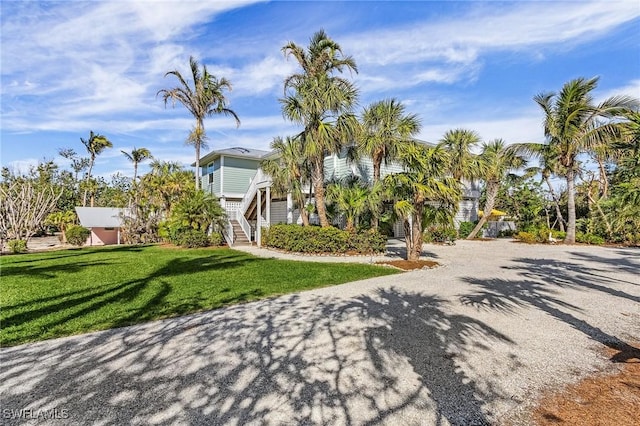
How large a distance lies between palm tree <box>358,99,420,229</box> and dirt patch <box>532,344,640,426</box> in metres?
11.5

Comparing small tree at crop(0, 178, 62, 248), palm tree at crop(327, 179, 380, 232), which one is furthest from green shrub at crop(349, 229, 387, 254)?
small tree at crop(0, 178, 62, 248)

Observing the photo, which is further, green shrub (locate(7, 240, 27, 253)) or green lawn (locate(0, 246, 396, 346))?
green shrub (locate(7, 240, 27, 253))

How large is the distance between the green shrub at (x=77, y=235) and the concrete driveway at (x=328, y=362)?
910 inches

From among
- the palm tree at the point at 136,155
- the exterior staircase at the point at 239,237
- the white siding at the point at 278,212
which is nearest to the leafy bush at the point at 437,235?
the white siding at the point at 278,212

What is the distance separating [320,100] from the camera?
13.3 metres

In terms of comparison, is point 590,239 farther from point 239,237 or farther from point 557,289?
point 239,237

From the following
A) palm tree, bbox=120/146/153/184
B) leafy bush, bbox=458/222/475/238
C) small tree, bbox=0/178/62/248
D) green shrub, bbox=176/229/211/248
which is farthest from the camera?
palm tree, bbox=120/146/153/184

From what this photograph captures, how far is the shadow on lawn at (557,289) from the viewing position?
4.62 m

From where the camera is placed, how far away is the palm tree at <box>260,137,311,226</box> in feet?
49.4

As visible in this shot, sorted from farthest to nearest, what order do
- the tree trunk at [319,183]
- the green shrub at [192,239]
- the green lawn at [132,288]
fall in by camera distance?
the green shrub at [192,239]
the tree trunk at [319,183]
the green lawn at [132,288]

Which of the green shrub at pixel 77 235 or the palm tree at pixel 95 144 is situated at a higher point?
the palm tree at pixel 95 144

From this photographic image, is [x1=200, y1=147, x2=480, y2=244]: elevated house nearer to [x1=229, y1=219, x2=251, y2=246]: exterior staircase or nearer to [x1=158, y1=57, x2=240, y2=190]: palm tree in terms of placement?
[x1=229, y1=219, x2=251, y2=246]: exterior staircase

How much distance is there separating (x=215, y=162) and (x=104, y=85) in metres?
12.6

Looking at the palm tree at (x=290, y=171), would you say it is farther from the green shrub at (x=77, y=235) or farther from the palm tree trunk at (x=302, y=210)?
the green shrub at (x=77, y=235)
